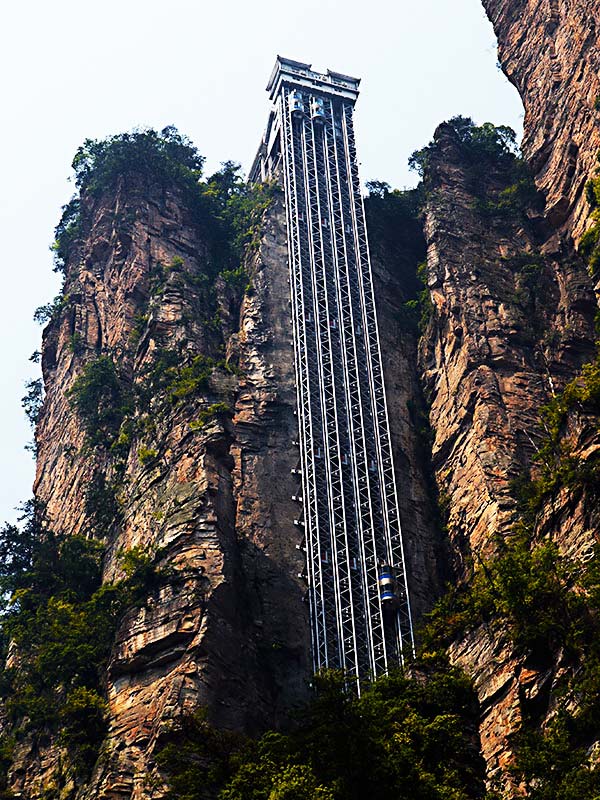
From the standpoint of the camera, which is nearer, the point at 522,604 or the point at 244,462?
the point at 522,604

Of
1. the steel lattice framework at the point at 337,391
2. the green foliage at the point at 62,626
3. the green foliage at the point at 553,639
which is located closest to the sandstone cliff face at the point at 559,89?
the steel lattice framework at the point at 337,391

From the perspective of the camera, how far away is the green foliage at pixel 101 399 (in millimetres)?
48344

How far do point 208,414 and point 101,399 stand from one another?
28.6 feet

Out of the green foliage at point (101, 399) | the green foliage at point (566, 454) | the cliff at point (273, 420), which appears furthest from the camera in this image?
the green foliage at point (101, 399)

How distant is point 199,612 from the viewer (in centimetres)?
3597

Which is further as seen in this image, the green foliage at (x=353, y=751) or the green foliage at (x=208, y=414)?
the green foliage at (x=208, y=414)

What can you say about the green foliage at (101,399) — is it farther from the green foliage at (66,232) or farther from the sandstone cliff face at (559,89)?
the sandstone cliff face at (559,89)

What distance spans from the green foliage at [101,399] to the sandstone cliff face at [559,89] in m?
18.8

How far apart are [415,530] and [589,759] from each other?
17.6 meters

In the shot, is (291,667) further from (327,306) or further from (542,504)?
(327,306)

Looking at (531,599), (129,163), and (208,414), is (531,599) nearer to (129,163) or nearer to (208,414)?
(208,414)

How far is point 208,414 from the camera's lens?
4212 cm

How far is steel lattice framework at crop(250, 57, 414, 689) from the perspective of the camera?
4006 centimetres

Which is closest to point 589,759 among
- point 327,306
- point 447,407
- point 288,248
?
point 447,407
